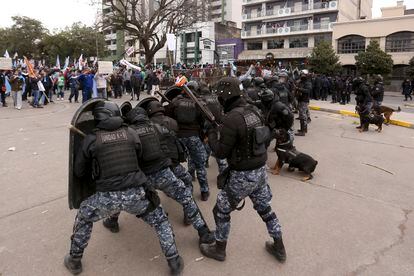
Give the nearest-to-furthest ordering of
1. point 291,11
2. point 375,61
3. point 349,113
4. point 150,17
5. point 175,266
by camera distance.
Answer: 1. point 175,266
2. point 349,113
3. point 150,17
4. point 375,61
5. point 291,11

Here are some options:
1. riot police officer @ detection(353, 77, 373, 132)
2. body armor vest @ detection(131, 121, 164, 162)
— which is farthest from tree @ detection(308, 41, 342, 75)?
body armor vest @ detection(131, 121, 164, 162)

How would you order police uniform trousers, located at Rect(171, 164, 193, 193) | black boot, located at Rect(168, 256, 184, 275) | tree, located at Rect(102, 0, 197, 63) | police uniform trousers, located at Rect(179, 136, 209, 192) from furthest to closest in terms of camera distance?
tree, located at Rect(102, 0, 197, 63), police uniform trousers, located at Rect(179, 136, 209, 192), police uniform trousers, located at Rect(171, 164, 193, 193), black boot, located at Rect(168, 256, 184, 275)

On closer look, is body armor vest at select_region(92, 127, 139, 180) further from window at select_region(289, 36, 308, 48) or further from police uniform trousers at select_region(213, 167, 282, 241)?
window at select_region(289, 36, 308, 48)

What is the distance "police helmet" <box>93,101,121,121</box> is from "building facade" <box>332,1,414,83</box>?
38.3 meters

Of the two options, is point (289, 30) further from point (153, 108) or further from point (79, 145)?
point (79, 145)

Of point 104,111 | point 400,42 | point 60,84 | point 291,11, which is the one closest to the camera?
point 104,111

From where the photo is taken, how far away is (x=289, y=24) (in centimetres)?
4747

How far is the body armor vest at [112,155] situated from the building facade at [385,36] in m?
38.4

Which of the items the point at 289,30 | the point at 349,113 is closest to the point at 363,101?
the point at 349,113

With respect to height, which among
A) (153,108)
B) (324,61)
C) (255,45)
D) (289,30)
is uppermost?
(289,30)

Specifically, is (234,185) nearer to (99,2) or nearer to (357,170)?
→ (357,170)

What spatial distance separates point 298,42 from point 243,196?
155 feet

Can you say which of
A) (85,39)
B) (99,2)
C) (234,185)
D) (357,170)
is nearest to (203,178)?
(234,185)

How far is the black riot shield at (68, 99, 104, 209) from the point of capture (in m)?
2.86
